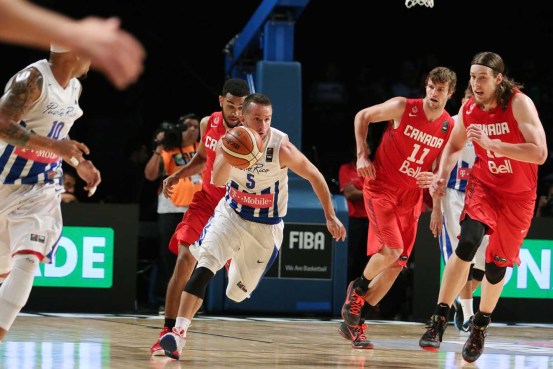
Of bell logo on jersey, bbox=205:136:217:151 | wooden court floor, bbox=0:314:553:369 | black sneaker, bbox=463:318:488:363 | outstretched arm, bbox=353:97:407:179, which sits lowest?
wooden court floor, bbox=0:314:553:369

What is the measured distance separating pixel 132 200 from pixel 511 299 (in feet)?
16.0

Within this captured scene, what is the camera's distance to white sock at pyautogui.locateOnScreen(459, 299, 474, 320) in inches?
373

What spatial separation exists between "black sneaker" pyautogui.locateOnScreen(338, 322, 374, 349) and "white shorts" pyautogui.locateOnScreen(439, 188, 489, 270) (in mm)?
1777

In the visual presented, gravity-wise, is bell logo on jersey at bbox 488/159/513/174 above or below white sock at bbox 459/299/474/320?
above

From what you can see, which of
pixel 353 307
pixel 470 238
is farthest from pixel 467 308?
pixel 470 238

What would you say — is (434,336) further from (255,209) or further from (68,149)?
(68,149)

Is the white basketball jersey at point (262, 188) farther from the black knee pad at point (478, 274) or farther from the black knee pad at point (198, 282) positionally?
the black knee pad at point (478, 274)

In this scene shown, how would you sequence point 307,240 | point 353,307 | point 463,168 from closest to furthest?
point 353,307 < point 463,168 < point 307,240

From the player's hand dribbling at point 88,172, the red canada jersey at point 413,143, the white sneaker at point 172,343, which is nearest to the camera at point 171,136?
the red canada jersey at point 413,143

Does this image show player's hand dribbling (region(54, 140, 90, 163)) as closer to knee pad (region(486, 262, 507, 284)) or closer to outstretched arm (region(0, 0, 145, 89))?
outstretched arm (region(0, 0, 145, 89))

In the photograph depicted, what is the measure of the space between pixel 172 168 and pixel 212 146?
10.0 ft

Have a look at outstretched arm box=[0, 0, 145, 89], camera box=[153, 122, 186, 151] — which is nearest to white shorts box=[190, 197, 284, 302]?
camera box=[153, 122, 186, 151]

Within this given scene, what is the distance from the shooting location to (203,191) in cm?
780

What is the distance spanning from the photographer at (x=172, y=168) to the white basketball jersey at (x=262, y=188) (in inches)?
136
